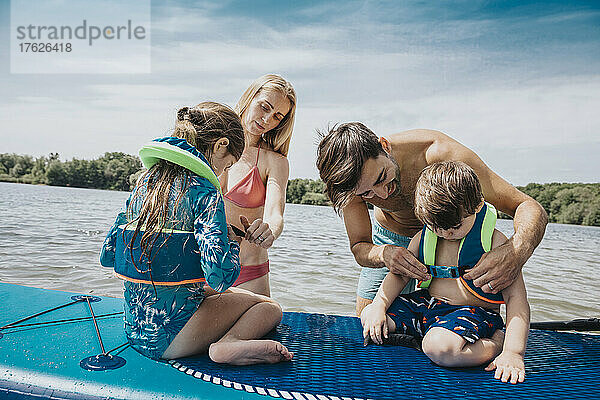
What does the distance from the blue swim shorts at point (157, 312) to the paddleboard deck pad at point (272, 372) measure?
7 centimetres

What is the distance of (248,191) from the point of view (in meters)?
2.67

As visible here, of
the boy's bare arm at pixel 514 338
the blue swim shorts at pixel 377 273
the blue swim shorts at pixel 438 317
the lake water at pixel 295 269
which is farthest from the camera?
the lake water at pixel 295 269

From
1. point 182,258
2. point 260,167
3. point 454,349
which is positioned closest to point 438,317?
point 454,349

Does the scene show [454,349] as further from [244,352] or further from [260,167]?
[260,167]

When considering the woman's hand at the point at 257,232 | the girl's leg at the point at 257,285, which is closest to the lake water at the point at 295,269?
the girl's leg at the point at 257,285

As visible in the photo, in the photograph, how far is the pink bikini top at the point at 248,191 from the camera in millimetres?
2672

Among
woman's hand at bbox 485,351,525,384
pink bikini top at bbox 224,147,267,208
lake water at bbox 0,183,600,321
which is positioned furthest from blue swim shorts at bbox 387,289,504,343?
lake water at bbox 0,183,600,321

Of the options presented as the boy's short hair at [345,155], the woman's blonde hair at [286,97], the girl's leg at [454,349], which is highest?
the woman's blonde hair at [286,97]

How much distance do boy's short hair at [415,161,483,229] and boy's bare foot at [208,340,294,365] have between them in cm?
78

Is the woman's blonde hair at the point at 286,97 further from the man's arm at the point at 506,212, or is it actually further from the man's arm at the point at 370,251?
the man's arm at the point at 506,212

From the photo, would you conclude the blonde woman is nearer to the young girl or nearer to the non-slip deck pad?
the non-slip deck pad

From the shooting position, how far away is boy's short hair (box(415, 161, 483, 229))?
2004mm

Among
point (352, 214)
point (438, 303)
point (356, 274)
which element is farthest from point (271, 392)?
point (356, 274)

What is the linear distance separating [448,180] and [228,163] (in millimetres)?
860
